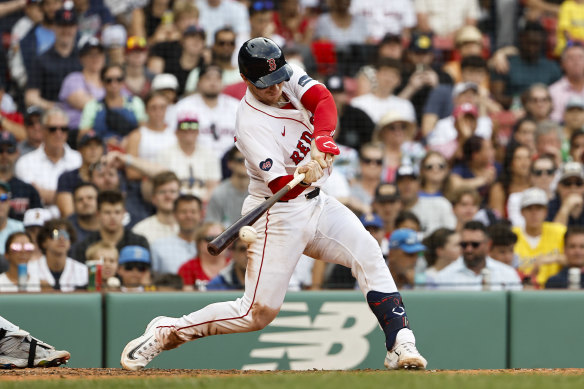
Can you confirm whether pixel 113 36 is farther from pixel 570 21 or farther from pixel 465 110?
pixel 570 21

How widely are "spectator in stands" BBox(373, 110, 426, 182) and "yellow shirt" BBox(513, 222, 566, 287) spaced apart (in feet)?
3.91

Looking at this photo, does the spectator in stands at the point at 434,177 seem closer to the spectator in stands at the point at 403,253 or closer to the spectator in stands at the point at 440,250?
the spectator in stands at the point at 440,250

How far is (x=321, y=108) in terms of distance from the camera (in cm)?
463

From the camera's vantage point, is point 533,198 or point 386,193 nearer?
point 386,193

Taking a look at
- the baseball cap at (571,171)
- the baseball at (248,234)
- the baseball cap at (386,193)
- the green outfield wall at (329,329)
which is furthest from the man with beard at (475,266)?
the baseball at (248,234)

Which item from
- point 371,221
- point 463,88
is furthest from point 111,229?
point 463,88

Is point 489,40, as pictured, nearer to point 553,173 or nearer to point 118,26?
point 553,173

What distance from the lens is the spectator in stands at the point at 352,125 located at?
28.4 feet

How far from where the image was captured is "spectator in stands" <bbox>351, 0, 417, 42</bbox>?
984 centimetres

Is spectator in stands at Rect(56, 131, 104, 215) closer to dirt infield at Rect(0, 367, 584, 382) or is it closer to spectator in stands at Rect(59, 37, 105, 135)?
spectator in stands at Rect(59, 37, 105, 135)

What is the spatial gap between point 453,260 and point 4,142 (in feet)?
12.0

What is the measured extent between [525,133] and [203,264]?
350 cm

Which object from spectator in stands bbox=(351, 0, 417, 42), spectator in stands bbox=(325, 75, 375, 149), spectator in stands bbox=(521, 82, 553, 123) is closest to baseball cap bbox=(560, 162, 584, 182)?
spectator in stands bbox=(521, 82, 553, 123)

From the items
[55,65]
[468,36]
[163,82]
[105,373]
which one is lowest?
[105,373]
